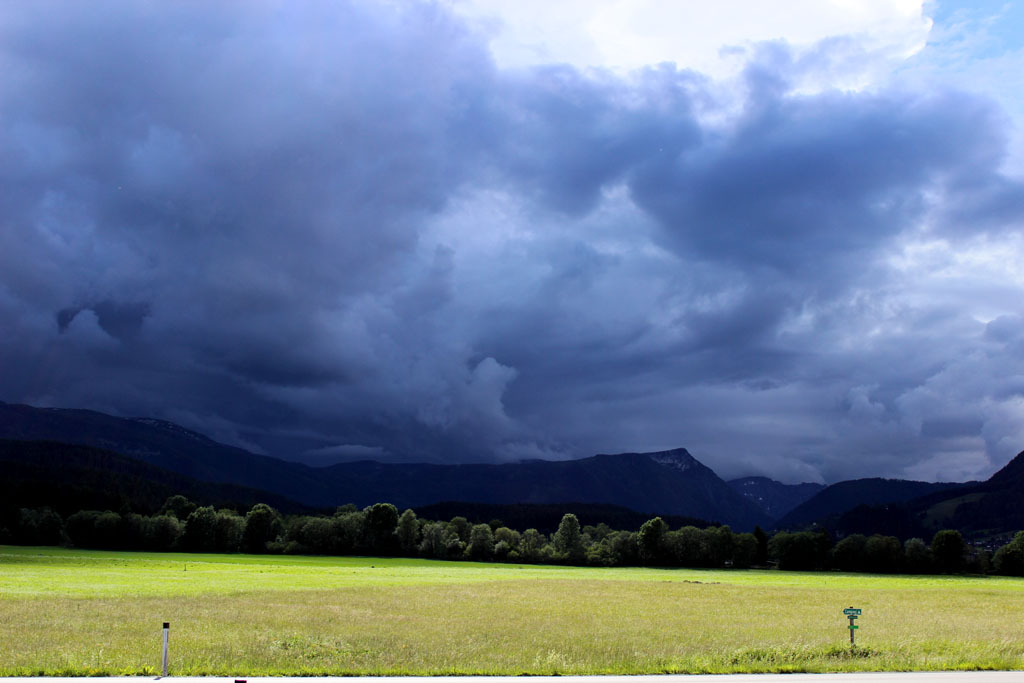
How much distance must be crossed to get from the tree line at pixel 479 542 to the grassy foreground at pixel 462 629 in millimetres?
80010

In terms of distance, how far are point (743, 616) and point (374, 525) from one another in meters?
122

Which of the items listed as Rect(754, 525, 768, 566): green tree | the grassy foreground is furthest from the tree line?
the grassy foreground

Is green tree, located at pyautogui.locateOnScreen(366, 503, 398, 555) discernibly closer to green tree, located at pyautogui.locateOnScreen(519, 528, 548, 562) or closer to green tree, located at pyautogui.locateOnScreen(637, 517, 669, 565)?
green tree, located at pyautogui.locateOnScreen(519, 528, 548, 562)

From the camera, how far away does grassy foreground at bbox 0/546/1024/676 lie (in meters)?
26.3

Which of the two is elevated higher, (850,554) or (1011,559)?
(1011,559)

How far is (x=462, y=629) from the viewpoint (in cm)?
3909

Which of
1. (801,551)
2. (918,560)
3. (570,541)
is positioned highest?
(570,541)

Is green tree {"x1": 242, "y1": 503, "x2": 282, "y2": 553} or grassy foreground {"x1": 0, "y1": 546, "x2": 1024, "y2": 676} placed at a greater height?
grassy foreground {"x1": 0, "y1": 546, "x2": 1024, "y2": 676}

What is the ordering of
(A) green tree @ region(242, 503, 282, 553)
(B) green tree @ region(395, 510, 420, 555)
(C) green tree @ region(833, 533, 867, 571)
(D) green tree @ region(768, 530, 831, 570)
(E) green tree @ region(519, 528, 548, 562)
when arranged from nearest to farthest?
(A) green tree @ region(242, 503, 282, 553) → (D) green tree @ region(768, 530, 831, 570) → (E) green tree @ region(519, 528, 548, 562) → (C) green tree @ region(833, 533, 867, 571) → (B) green tree @ region(395, 510, 420, 555)

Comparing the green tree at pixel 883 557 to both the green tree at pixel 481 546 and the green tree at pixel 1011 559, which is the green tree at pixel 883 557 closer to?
the green tree at pixel 1011 559

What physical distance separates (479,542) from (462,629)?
125 m

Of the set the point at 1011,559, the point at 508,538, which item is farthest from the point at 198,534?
the point at 1011,559

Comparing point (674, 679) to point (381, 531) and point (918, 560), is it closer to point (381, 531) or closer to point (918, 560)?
point (381, 531)

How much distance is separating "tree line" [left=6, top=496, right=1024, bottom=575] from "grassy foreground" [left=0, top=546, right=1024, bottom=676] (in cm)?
8001
